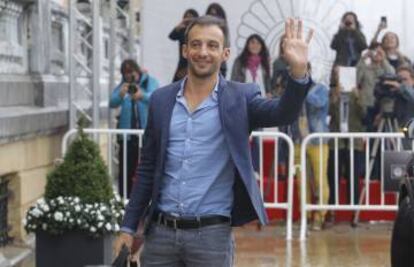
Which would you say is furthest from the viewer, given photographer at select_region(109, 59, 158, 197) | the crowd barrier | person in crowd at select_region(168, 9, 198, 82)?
person in crowd at select_region(168, 9, 198, 82)

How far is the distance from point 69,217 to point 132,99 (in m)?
4.17

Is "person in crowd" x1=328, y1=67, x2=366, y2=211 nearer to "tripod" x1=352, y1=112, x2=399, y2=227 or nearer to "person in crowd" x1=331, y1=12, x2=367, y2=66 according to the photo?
"tripod" x1=352, y1=112, x2=399, y2=227

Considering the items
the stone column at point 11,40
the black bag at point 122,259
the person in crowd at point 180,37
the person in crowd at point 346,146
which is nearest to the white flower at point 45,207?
the stone column at point 11,40

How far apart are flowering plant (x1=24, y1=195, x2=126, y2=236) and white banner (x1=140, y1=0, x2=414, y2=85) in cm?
469

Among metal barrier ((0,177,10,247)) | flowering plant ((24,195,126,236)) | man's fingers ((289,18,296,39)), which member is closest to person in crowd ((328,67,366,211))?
metal barrier ((0,177,10,247))

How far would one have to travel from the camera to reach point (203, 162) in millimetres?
5027

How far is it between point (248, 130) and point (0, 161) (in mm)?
4426

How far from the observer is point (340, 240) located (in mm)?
11359

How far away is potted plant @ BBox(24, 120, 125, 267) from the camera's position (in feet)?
27.3

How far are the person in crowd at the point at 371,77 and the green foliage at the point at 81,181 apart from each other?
4.92m

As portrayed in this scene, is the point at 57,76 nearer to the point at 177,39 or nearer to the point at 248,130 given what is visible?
the point at 177,39


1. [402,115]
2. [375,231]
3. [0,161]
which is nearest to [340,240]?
[375,231]

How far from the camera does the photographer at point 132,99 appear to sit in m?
12.2

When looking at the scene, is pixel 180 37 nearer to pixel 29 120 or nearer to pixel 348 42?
pixel 348 42
